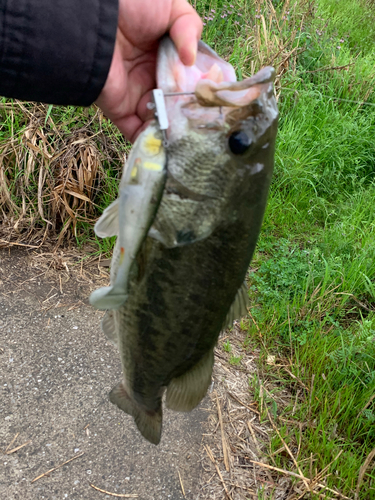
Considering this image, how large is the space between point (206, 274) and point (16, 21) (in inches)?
40.6

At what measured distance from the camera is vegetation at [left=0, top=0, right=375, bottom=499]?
259cm

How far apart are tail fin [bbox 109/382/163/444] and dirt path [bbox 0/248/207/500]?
3.21 ft

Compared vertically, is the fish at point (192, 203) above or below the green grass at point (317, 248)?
above

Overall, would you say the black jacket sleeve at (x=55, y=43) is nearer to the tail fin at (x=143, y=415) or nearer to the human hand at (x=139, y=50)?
the human hand at (x=139, y=50)

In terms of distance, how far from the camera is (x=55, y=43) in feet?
4.26

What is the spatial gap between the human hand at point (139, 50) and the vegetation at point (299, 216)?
1736mm

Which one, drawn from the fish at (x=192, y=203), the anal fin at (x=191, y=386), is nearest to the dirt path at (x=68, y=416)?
the anal fin at (x=191, y=386)

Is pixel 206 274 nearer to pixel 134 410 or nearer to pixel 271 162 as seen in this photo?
pixel 271 162

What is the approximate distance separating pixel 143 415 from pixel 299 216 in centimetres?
298

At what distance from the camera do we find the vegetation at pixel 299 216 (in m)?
2.59

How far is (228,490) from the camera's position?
2400 millimetres

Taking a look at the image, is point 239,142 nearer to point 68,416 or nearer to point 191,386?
point 191,386

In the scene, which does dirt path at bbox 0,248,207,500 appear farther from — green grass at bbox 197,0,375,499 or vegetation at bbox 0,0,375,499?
green grass at bbox 197,0,375,499

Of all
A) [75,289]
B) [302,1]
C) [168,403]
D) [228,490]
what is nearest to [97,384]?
[75,289]
